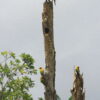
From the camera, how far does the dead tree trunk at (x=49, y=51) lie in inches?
520

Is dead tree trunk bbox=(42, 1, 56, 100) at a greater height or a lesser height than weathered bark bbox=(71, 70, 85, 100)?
greater

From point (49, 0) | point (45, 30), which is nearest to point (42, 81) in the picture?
point (45, 30)

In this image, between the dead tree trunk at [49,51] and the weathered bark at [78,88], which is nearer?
the weathered bark at [78,88]

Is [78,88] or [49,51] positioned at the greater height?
[49,51]

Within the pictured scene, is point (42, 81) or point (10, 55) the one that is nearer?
point (42, 81)

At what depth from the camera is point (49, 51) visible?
13.5m

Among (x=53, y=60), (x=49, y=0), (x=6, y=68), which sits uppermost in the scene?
(x=6, y=68)

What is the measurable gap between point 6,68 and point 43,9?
40752 millimetres

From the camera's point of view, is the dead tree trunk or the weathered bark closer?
the weathered bark

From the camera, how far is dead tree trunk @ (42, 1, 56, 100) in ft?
43.3

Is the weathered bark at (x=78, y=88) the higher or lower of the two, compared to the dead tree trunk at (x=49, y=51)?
lower

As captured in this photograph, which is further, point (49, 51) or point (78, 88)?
point (49, 51)

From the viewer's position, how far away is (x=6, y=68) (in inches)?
2125

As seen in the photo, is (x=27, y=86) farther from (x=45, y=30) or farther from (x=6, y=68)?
(x=45, y=30)
